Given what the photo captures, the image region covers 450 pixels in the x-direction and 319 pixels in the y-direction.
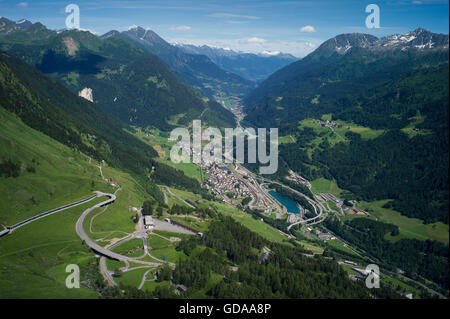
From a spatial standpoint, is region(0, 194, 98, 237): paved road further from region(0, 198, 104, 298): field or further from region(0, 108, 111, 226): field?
region(0, 108, 111, 226): field

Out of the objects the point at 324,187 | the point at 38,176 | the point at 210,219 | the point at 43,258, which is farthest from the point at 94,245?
the point at 324,187

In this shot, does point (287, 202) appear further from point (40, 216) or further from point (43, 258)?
point (43, 258)

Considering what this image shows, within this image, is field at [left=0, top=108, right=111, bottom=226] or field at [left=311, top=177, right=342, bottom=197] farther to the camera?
field at [left=311, top=177, right=342, bottom=197]

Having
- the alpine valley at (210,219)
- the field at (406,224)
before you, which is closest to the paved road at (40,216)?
the alpine valley at (210,219)

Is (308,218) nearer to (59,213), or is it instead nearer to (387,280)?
(387,280)

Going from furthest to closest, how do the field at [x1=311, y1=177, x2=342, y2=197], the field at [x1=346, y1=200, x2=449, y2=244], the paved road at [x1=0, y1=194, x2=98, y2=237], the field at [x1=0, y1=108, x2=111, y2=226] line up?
the field at [x1=311, y1=177, x2=342, y2=197]
the field at [x1=0, y1=108, x2=111, y2=226]
the paved road at [x1=0, y1=194, x2=98, y2=237]
the field at [x1=346, y1=200, x2=449, y2=244]

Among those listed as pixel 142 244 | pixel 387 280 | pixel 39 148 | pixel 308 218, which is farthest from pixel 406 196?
pixel 39 148

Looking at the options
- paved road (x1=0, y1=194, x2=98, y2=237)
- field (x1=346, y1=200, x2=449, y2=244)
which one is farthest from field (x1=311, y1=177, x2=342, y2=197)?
paved road (x1=0, y1=194, x2=98, y2=237)
